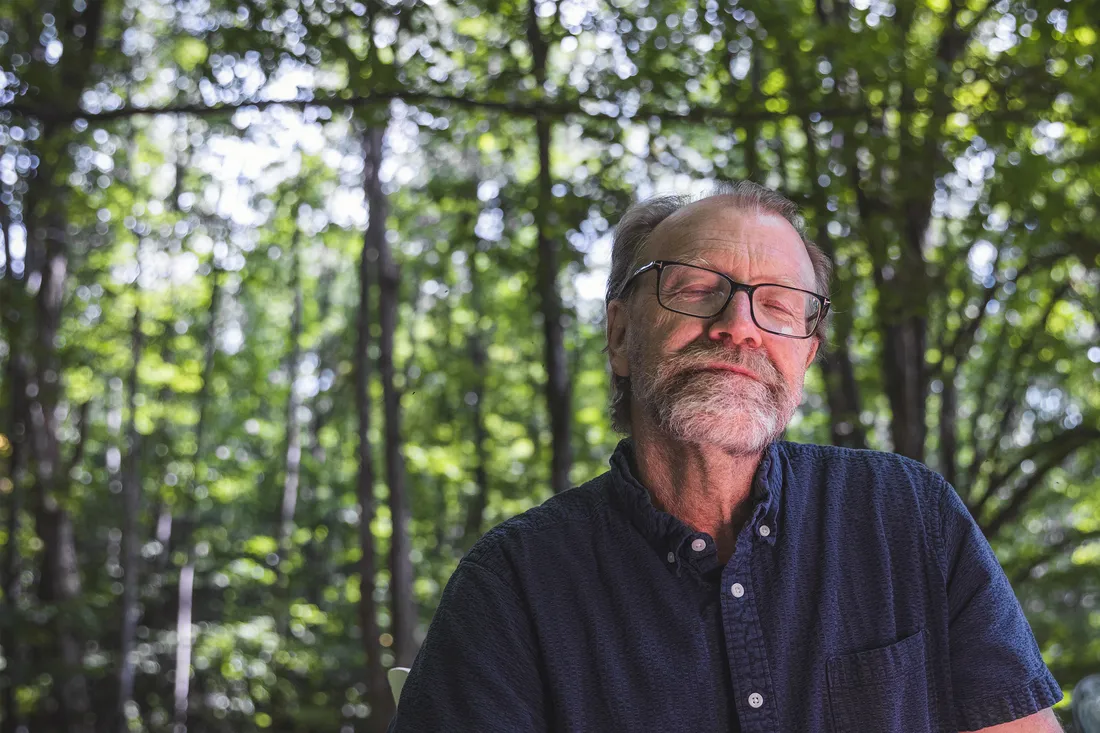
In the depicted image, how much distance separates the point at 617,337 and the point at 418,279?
9719mm

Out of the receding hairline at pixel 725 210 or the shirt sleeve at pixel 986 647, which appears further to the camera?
the receding hairline at pixel 725 210

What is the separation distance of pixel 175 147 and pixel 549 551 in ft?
34.1

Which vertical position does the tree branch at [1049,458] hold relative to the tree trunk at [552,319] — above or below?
below

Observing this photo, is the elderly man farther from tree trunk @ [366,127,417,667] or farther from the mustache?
tree trunk @ [366,127,417,667]

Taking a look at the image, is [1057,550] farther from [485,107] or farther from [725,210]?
[725,210]

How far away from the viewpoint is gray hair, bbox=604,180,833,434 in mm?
1771

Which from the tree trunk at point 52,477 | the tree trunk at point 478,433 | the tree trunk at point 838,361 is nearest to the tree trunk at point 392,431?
the tree trunk at point 52,477

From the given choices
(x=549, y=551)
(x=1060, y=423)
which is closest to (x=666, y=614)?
(x=549, y=551)

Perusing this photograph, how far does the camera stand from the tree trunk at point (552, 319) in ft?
14.6

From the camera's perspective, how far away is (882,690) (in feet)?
4.50

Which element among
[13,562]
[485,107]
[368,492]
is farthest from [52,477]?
[485,107]

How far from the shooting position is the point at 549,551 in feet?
4.90

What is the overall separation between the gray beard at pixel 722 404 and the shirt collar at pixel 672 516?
0.04 metres

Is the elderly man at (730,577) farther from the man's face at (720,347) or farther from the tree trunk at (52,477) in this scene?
the tree trunk at (52,477)
